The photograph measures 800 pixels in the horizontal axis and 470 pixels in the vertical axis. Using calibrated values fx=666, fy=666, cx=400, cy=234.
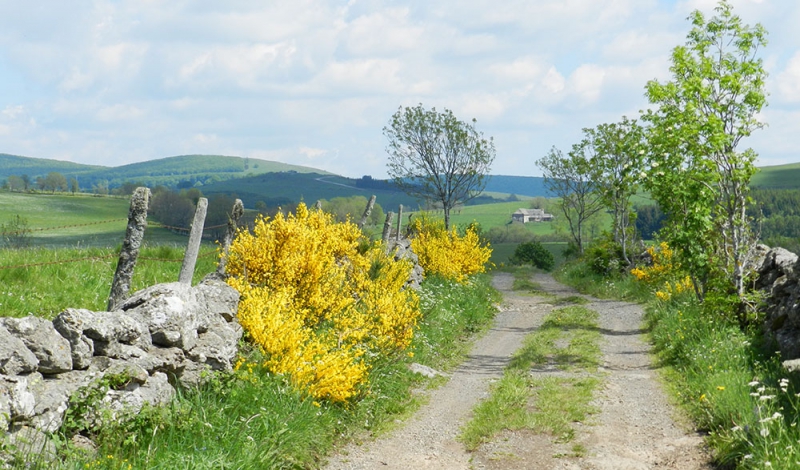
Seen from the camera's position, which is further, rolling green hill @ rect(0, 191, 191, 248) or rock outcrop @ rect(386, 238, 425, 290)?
rolling green hill @ rect(0, 191, 191, 248)

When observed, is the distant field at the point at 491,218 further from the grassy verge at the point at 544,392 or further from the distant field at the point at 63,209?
the grassy verge at the point at 544,392

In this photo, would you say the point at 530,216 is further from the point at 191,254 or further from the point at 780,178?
the point at 191,254

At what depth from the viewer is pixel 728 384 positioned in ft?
30.0

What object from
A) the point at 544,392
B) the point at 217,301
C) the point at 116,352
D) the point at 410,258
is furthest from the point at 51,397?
the point at 410,258

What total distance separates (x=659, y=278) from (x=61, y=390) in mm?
20692

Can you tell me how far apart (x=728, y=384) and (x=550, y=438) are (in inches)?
109

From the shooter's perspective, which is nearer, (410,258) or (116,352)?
(116,352)

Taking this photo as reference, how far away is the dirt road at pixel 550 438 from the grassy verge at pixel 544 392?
7.4 inches

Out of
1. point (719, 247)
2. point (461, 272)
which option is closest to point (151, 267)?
point (719, 247)

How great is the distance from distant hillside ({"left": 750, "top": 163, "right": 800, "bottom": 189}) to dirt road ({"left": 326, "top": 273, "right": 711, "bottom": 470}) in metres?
168

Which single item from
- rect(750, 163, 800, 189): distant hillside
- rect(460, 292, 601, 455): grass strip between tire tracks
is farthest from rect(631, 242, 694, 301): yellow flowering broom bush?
rect(750, 163, 800, 189): distant hillside

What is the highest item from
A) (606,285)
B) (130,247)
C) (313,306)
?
(130,247)

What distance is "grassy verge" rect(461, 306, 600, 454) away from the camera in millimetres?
8781

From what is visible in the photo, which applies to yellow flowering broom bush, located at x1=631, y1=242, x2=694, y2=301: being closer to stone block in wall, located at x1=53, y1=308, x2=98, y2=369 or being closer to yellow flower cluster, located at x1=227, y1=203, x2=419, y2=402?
yellow flower cluster, located at x1=227, y1=203, x2=419, y2=402
